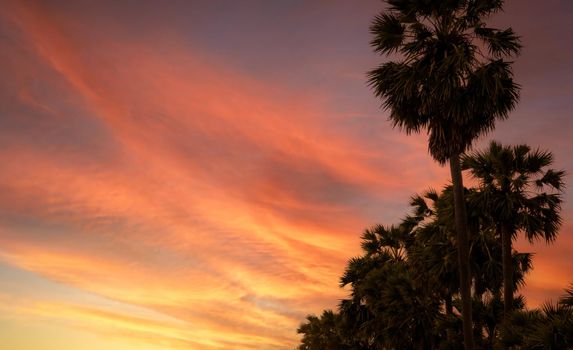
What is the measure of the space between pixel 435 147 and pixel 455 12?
5601mm

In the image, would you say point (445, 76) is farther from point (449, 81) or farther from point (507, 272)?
point (507, 272)

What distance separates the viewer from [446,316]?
2759 centimetres

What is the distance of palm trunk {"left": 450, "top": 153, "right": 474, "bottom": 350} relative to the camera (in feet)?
64.0

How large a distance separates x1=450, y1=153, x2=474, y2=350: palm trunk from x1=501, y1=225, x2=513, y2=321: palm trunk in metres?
3.56

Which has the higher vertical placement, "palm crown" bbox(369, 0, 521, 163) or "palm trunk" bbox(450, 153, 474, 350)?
"palm crown" bbox(369, 0, 521, 163)

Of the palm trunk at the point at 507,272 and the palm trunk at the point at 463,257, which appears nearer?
the palm trunk at the point at 463,257

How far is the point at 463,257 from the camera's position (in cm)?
1989

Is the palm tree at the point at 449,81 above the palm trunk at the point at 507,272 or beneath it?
above

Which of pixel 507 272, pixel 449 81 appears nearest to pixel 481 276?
pixel 507 272

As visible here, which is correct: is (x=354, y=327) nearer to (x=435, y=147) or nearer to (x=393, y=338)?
(x=393, y=338)

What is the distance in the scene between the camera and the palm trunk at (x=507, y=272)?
22.4 meters

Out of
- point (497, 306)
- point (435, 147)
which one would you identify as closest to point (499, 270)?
point (497, 306)

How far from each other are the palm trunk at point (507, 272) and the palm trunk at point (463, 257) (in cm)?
356

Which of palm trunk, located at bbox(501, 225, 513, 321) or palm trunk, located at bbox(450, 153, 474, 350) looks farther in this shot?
palm trunk, located at bbox(501, 225, 513, 321)
